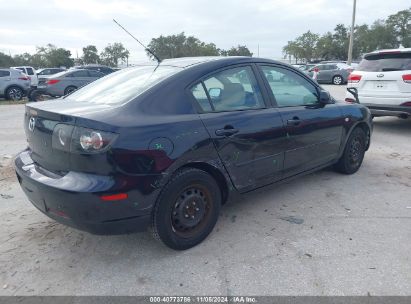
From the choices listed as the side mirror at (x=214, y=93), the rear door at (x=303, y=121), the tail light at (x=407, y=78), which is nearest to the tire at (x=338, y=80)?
the tail light at (x=407, y=78)

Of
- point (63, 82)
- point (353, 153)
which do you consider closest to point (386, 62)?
point (353, 153)

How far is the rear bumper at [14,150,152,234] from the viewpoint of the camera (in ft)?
8.36

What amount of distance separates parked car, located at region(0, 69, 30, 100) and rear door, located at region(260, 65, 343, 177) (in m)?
16.5

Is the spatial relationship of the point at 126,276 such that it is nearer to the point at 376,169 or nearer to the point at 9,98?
the point at 376,169

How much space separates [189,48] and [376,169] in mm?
51708

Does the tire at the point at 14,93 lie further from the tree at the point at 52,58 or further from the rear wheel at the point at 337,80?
the tree at the point at 52,58

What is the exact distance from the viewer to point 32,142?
3.08 meters

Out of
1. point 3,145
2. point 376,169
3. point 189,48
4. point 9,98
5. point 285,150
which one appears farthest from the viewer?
point 189,48

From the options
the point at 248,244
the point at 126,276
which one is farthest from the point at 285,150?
the point at 126,276

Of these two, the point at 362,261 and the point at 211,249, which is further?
the point at 211,249

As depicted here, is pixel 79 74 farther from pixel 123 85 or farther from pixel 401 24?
pixel 401 24

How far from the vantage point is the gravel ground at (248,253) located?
263 cm

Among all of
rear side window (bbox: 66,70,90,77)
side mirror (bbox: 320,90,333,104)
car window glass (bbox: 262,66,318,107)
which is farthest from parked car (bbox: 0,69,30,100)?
side mirror (bbox: 320,90,333,104)

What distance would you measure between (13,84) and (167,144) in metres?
17.1
